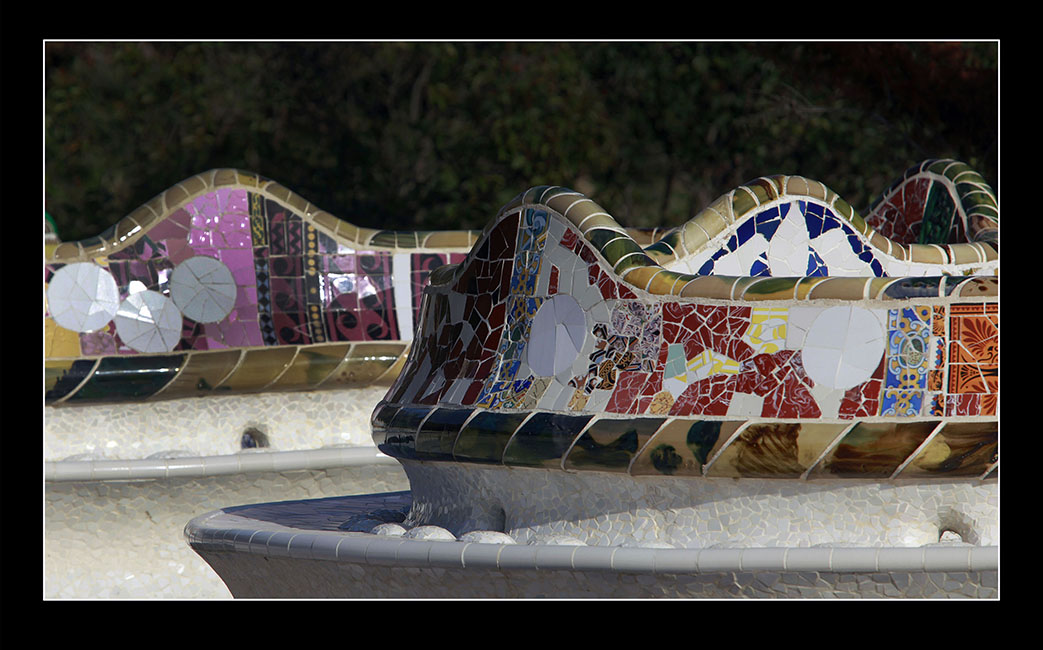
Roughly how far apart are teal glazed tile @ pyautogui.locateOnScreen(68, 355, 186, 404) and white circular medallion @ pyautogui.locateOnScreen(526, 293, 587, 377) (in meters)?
4.87

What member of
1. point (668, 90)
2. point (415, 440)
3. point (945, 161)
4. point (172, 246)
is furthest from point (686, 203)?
point (415, 440)

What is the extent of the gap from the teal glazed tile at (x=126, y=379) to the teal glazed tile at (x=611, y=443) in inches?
207

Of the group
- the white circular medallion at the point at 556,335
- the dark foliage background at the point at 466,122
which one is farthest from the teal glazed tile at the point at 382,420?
the dark foliage background at the point at 466,122

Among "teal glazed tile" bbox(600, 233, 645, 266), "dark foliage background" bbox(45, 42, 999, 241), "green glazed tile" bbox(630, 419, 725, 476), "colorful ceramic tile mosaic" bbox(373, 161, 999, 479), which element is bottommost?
"green glazed tile" bbox(630, 419, 725, 476)

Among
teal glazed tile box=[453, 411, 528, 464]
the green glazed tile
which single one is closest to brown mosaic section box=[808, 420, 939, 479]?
the green glazed tile

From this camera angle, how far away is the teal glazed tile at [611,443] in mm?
5516

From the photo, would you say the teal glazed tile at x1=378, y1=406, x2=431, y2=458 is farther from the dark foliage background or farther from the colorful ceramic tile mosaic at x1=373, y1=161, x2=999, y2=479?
the dark foliage background

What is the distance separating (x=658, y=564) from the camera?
17.6 ft

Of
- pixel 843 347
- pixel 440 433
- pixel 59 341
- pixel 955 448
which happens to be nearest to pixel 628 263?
pixel 843 347

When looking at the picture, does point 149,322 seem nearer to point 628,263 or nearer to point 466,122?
point 628,263

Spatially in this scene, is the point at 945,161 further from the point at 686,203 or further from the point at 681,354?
the point at 686,203

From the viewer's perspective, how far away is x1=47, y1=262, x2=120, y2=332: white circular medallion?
1039cm

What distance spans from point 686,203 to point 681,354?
50.6 feet

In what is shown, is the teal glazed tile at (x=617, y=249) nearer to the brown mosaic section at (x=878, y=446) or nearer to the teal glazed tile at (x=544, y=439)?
the teal glazed tile at (x=544, y=439)
